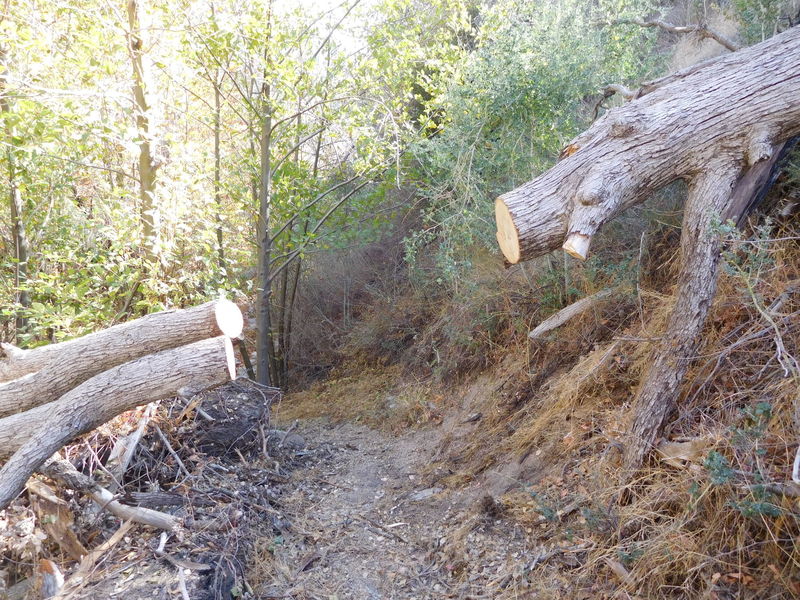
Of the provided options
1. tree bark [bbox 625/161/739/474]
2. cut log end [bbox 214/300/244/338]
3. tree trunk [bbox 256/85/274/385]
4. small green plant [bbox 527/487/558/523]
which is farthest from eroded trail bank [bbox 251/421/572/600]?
tree trunk [bbox 256/85/274/385]

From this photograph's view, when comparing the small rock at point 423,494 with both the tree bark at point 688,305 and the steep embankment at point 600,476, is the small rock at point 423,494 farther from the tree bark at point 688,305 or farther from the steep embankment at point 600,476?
the tree bark at point 688,305

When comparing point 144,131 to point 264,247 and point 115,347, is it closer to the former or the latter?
point 264,247

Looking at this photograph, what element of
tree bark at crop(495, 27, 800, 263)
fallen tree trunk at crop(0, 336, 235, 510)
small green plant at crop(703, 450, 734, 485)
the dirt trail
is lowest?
the dirt trail

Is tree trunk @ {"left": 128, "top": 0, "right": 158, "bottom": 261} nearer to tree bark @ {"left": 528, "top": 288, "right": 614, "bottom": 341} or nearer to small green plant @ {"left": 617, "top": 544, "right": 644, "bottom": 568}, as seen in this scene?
tree bark @ {"left": 528, "top": 288, "right": 614, "bottom": 341}

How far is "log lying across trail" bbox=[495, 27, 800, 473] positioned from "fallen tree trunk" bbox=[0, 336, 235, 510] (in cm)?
229

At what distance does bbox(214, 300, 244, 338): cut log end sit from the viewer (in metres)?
4.64

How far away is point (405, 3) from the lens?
25.0 feet

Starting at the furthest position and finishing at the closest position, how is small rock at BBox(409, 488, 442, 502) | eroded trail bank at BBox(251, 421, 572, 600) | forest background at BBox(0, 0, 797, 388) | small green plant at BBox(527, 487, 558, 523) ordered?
forest background at BBox(0, 0, 797, 388) < small rock at BBox(409, 488, 442, 502) < eroded trail bank at BBox(251, 421, 572, 600) < small green plant at BBox(527, 487, 558, 523)

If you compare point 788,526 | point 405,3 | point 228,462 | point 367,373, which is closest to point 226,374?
point 228,462

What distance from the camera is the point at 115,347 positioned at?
467 cm

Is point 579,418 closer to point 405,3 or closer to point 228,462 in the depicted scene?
point 228,462

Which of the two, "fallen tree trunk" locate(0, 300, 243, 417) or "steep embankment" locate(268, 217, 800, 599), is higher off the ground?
"fallen tree trunk" locate(0, 300, 243, 417)

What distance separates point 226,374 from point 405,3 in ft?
18.6

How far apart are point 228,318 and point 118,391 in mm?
966
